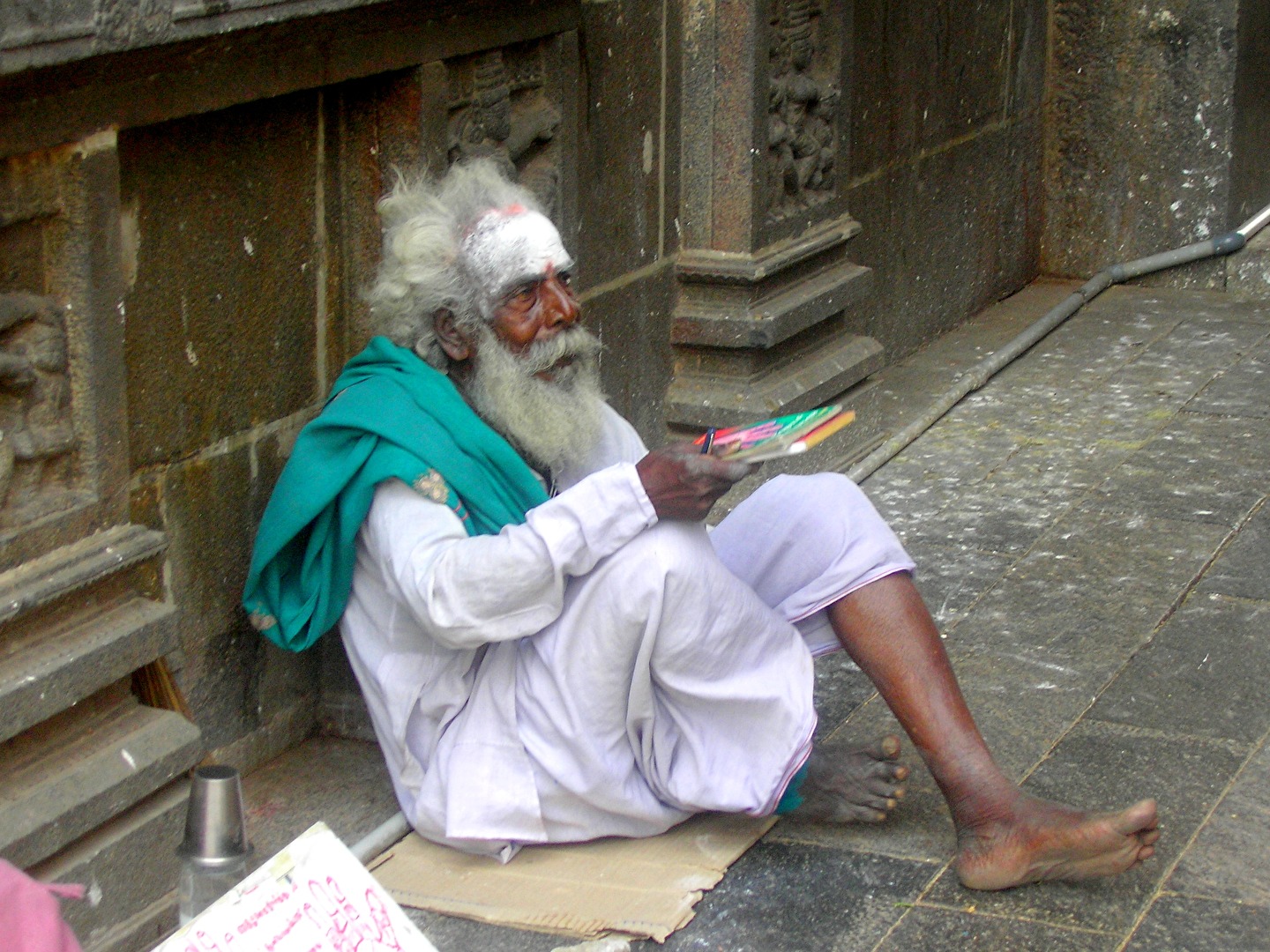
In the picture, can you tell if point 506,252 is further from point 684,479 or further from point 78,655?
point 78,655

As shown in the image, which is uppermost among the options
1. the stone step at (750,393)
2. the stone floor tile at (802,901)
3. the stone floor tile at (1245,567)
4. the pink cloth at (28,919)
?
the pink cloth at (28,919)

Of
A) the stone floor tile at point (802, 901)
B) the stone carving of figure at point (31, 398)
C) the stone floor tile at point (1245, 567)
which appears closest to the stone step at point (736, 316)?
the stone floor tile at point (1245, 567)

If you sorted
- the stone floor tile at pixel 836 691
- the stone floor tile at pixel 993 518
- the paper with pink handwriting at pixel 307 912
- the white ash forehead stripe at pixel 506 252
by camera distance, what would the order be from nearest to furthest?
the paper with pink handwriting at pixel 307 912
the white ash forehead stripe at pixel 506 252
the stone floor tile at pixel 836 691
the stone floor tile at pixel 993 518

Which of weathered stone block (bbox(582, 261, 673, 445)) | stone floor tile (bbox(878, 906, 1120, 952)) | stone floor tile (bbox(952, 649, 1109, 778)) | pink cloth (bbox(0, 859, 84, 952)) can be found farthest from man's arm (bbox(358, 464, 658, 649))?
weathered stone block (bbox(582, 261, 673, 445))

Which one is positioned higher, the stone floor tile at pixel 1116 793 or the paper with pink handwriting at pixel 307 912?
the paper with pink handwriting at pixel 307 912

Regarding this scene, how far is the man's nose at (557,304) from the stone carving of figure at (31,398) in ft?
2.61

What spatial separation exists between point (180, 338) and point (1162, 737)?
1.92m

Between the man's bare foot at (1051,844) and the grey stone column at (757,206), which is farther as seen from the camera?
the grey stone column at (757,206)

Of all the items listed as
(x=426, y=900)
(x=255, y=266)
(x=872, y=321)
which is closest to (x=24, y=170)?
(x=255, y=266)

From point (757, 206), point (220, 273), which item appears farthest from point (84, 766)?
point (757, 206)

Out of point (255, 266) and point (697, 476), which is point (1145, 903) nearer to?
point (697, 476)

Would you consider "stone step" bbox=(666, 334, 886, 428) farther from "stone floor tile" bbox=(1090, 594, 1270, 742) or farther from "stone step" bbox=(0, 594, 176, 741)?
"stone step" bbox=(0, 594, 176, 741)

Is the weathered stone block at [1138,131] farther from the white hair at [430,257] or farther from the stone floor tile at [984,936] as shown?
the stone floor tile at [984,936]

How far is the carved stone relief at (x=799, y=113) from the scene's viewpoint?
4.70 metres
